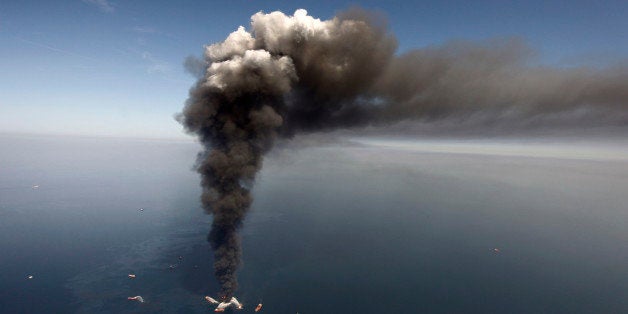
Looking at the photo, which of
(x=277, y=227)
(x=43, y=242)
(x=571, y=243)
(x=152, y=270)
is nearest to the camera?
(x=152, y=270)

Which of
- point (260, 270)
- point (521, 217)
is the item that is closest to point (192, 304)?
point (260, 270)

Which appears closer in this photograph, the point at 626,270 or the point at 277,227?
the point at 626,270

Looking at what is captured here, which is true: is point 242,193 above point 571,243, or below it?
above

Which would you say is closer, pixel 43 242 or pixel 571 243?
pixel 43 242

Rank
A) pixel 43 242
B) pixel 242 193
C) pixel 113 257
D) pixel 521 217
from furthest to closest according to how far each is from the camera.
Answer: pixel 521 217, pixel 43 242, pixel 113 257, pixel 242 193

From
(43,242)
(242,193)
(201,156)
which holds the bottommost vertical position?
(43,242)

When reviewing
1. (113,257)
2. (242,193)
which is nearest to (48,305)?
(113,257)

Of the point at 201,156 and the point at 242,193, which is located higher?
the point at 201,156

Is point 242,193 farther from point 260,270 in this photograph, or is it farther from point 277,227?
point 277,227

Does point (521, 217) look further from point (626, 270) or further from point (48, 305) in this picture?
point (48, 305)
